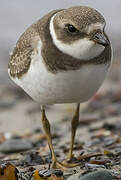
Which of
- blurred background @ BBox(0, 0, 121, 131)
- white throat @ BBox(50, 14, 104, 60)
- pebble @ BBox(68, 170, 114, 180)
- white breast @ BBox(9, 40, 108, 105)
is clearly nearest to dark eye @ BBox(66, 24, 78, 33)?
white throat @ BBox(50, 14, 104, 60)

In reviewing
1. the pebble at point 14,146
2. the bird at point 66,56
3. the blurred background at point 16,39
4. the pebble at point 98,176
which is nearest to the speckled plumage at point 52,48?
the bird at point 66,56

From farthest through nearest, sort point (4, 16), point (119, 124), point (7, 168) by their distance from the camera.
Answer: point (4, 16) < point (119, 124) < point (7, 168)

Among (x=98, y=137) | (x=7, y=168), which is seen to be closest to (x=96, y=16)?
(x=7, y=168)

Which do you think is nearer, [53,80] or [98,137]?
[53,80]

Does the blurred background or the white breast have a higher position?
the blurred background

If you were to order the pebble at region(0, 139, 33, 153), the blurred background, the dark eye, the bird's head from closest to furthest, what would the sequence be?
1. the bird's head
2. the dark eye
3. the pebble at region(0, 139, 33, 153)
4. the blurred background

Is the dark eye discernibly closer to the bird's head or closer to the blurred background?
the bird's head

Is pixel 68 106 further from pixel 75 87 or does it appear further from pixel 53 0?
pixel 53 0

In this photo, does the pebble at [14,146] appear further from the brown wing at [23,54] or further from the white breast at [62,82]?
the white breast at [62,82]
